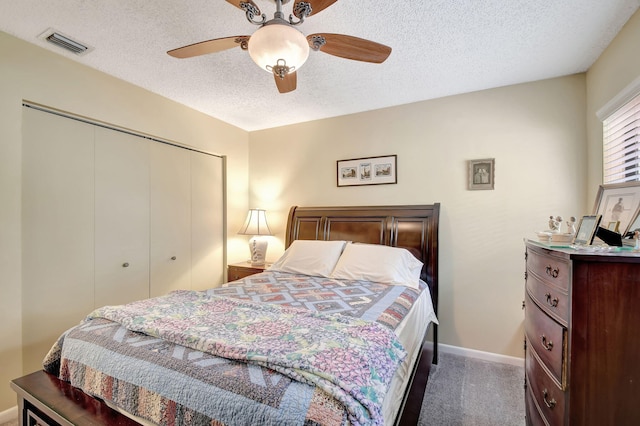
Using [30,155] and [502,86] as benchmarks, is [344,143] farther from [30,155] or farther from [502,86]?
[30,155]

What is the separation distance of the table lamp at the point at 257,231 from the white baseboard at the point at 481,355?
2153 mm

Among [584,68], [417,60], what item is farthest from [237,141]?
[584,68]

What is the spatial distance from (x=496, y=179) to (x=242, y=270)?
278 centimetres

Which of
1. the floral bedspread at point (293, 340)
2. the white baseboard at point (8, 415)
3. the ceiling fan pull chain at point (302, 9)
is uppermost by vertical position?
the ceiling fan pull chain at point (302, 9)

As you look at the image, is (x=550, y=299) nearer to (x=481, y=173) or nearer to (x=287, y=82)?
(x=481, y=173)

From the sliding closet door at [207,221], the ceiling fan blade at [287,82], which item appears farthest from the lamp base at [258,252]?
the ceiling fan blade at [287,82]

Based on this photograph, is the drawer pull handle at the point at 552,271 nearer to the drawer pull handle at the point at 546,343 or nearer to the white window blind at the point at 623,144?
the drawer pull handle at the point at 546,343

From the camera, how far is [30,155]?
2.04 metres

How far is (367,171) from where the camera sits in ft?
10.5

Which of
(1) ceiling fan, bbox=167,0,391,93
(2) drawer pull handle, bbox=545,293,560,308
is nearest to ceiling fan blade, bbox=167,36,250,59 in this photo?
(1) ceiling fan, bbox=167,0,391,93

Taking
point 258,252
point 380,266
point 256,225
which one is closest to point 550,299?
point 380,266

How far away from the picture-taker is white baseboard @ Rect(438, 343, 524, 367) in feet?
8.36

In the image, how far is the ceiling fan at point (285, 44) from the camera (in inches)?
51.8

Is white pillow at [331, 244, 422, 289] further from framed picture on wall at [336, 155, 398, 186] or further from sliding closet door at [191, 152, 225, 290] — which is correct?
sliding closet door at [191, 152, 225, 290]
